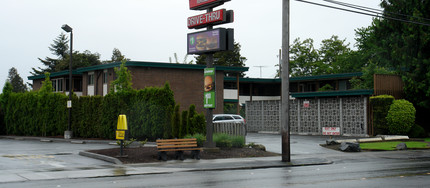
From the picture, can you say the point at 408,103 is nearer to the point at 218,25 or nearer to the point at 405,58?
the point at 405,58

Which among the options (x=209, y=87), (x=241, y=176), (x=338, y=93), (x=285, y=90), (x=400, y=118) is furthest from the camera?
(x=338, y=93)

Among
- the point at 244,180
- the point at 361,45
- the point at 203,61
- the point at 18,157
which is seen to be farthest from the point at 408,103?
the point at 203,61

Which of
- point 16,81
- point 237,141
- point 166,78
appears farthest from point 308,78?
point 16,81

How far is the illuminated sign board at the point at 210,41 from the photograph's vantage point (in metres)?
20.7

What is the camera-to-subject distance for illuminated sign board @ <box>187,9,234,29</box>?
20.5 metres

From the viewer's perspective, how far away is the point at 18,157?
65.2 feet

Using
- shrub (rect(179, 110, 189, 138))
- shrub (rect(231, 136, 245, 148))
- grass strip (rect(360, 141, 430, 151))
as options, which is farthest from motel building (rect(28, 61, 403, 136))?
shrub (rect(231, 136, 245, 148))

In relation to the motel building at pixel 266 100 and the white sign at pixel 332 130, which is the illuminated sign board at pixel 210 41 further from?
the motel building at pixel 266 100

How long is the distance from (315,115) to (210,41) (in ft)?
62.9

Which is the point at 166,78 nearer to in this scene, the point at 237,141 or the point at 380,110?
the point at 380,110

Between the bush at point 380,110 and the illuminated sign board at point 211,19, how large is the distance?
17.0m

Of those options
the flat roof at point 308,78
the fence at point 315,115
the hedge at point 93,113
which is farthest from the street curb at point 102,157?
the flat roof at point 308,78

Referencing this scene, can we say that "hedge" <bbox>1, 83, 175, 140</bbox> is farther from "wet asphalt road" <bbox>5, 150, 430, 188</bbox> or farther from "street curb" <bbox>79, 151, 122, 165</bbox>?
"wet asphalt road" <bbox>5, 150, 430, 188</bbox>

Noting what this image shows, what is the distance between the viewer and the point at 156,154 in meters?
19.8
